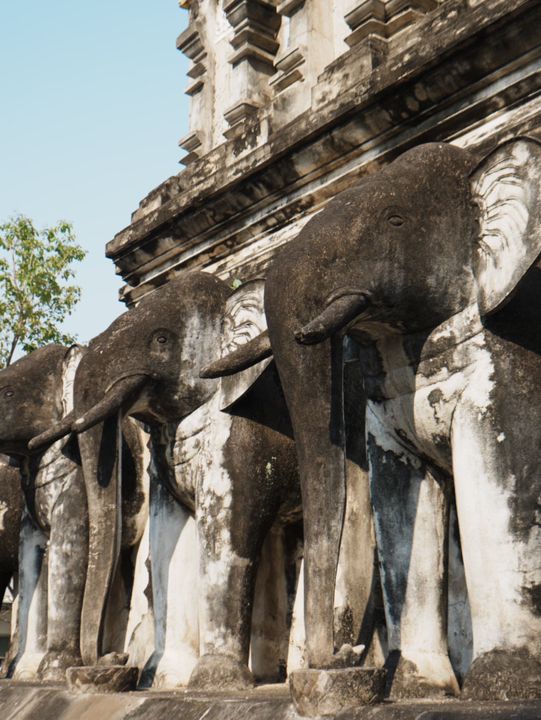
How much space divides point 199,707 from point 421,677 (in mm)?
777

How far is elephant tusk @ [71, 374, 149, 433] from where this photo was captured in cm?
490

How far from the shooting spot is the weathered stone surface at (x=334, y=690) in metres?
3.47

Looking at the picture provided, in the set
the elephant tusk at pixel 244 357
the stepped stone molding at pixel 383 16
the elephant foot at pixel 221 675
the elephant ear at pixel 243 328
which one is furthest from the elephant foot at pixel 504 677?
the stepped stone molding at pixel 383 16

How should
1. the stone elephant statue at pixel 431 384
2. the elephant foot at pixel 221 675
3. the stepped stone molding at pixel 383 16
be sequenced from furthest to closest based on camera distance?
the stepped stone molding at pixel 383 16 < the elephant foot at pixel 221 675 < the stone elephant statue at pixel 431 384

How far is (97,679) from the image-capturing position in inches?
187

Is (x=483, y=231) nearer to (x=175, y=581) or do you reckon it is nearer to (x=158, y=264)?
(x=175, y=581)

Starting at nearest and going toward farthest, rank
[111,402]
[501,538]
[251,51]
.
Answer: [501,538]
[111,402]
[251,51]

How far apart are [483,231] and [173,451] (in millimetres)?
2022

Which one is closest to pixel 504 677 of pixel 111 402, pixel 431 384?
pixel 431 384

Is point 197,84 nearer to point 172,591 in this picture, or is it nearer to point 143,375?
point 143,375

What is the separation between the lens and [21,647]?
651 centimetres

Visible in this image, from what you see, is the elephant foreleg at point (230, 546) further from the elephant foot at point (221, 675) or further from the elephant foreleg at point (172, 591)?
the elephant foreleg at point (172, 591)

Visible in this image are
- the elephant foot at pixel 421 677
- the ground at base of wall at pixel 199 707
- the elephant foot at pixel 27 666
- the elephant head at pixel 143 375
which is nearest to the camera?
the ground at base of wall at pixel 199 707

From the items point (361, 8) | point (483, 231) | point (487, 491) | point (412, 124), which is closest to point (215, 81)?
point (361, 8)
